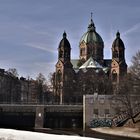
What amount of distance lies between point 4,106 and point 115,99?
88.8 feet

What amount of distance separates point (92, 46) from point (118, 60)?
15.6 meters

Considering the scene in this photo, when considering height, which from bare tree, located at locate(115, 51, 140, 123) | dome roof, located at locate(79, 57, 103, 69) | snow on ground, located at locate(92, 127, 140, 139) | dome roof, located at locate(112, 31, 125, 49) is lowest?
snow on ground, located at locate(92, 127, 140, 139)

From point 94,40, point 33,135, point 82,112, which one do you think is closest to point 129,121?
point 82,112

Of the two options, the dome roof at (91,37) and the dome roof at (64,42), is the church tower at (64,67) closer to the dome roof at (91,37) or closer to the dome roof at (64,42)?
the dome roof at (64,42)

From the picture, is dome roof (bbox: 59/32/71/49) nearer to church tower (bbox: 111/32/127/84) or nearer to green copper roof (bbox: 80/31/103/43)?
green copper roof (bbox: 80/31/103/43)

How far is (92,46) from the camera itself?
147 m

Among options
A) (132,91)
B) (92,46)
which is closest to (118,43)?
(92,46)

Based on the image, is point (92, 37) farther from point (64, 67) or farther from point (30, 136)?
point (30, 136)

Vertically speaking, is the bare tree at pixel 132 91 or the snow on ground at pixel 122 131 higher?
the bare tree at pixel 132 91

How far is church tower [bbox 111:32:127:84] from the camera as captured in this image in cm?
13438

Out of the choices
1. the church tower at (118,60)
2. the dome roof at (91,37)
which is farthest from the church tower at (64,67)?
the church tower at (118,60)

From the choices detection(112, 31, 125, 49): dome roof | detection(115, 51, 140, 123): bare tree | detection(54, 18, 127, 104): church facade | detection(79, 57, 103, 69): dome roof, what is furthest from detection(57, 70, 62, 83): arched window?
detection(115, 51, 140, 123): bare tree

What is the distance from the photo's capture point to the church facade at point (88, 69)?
118 m

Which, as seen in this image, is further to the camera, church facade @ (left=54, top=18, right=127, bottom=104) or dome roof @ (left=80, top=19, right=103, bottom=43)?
dome roof @ (left=80, top=19, right=103, bottom=43)
